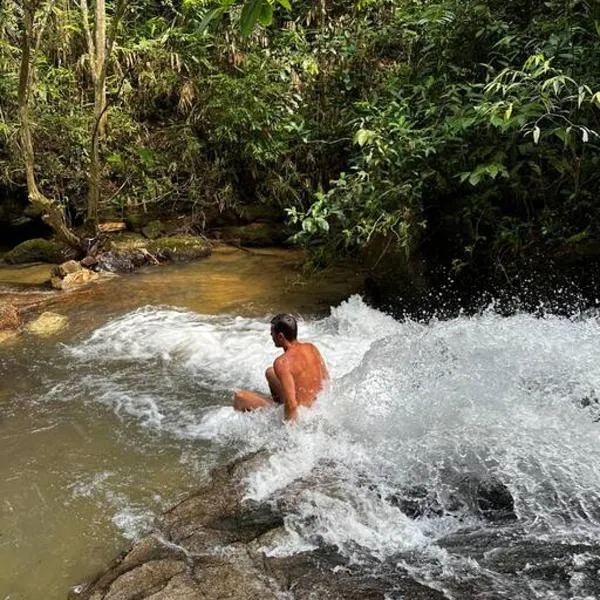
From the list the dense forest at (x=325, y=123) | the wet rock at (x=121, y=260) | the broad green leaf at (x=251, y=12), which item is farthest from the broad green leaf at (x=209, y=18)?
the wet rock at (x=121, y=260)

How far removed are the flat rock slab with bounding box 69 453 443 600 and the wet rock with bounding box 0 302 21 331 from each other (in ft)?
14.4

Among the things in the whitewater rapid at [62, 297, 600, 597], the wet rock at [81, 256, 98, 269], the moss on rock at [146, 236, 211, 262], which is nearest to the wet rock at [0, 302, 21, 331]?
the whitewater rapid at [62, 297, 600, 597]

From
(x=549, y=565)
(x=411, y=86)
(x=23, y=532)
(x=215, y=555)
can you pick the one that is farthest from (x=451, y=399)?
(x=411, y=86)

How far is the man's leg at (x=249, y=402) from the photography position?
14.4 feet

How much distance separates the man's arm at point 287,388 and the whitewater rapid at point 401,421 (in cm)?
9

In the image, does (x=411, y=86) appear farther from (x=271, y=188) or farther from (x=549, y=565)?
(x=549, y=565)

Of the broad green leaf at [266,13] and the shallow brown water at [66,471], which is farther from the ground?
the broad green leaf at [266,13]

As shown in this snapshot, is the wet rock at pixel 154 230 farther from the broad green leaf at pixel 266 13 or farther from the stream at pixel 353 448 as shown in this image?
the broad green leaf at pixel 266 13

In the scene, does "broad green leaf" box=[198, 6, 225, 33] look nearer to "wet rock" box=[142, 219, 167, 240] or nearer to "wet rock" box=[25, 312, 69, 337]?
"wet rock" box=[25, 312, 69, 337]

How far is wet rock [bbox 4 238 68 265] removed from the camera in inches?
413

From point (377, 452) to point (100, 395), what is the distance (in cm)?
246

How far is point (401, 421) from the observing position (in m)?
4.08

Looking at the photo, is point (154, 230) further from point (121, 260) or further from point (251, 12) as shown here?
point (251, 12)

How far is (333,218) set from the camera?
277 inches
